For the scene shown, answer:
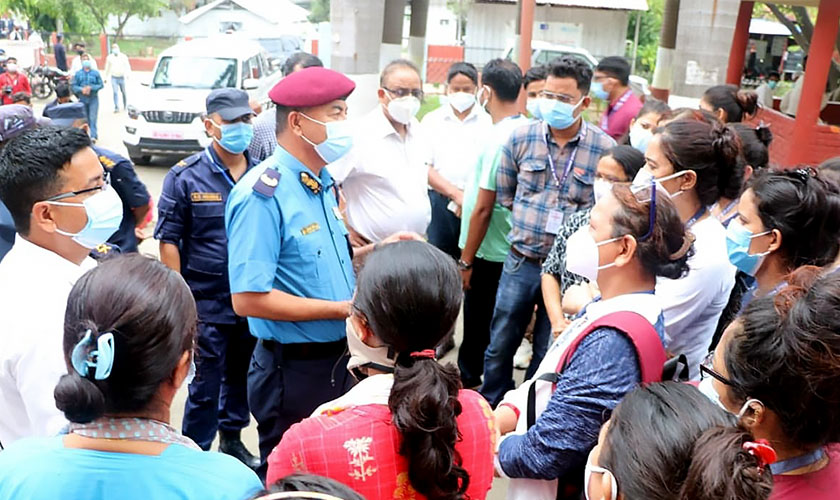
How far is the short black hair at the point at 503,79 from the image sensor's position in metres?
4.79

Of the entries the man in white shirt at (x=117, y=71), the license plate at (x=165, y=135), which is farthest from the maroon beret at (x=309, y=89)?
the man in white shirt at (x=117, y=71)

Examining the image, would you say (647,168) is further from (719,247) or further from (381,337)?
(381,337)

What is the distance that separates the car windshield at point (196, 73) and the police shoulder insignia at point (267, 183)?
9.48m

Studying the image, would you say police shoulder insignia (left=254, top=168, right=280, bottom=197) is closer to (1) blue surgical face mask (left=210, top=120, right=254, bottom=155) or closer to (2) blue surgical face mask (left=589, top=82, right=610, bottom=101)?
(1) blue surgical face mask (left=210, top=120, right=254, bottom=155)

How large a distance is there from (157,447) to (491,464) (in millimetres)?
779

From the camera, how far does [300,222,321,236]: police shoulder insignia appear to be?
2.55 metres

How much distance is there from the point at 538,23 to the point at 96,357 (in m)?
25.1

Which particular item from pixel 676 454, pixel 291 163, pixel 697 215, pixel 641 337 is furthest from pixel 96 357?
pixel 697 215

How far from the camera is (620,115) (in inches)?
218

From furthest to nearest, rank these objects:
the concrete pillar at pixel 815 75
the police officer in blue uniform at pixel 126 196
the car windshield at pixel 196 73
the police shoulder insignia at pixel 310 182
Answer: the car windshield at pixel 196 73 < the concrete pillar at pixel 815 75 < the police officer in blue uniform at pixel 126 196 < the police shoulder insignia at pixel 310 182

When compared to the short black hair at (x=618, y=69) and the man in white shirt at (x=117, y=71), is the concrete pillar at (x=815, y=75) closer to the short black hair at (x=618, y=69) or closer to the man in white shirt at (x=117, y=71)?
the short black hair at (x=618, y=69)

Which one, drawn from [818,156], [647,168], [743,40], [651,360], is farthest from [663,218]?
[743,40]

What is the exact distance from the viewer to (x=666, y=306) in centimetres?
258

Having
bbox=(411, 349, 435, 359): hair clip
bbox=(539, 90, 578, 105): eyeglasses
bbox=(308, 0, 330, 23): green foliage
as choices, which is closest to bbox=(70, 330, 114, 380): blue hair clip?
bbox=(411, 349, 435, 359): hair clip
